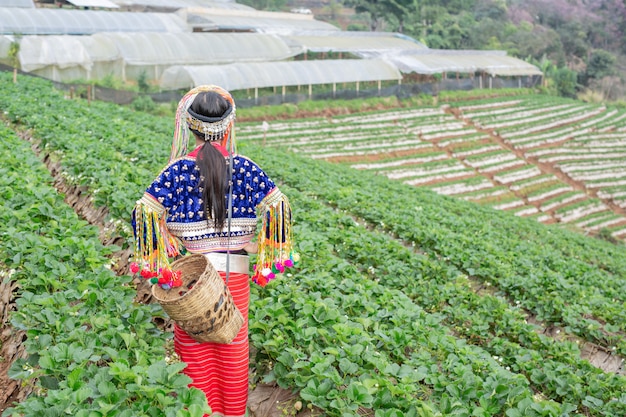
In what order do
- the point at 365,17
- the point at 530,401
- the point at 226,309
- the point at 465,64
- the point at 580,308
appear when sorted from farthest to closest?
the point at 365,17
the point at 465,64
the point at 580,308
the point at 530,401
the point at 226,309

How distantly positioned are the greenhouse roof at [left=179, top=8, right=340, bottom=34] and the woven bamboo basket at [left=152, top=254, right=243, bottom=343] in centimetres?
4025

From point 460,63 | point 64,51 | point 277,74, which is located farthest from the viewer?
point 460,63

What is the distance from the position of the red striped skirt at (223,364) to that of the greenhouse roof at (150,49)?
2793cm

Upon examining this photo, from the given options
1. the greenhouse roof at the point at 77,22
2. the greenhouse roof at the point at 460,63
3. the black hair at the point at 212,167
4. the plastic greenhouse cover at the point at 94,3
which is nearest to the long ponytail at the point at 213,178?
the black hair at the point at 212,167

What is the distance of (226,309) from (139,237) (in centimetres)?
73

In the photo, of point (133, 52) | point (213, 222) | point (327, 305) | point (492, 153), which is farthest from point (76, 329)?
point (133, 52)

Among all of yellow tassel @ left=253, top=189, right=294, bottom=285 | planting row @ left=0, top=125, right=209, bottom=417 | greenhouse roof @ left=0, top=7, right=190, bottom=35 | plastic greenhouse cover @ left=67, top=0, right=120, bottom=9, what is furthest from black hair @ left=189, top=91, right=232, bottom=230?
plastic greenhouse cover @ left=67, top=0, right=120, bottom=9

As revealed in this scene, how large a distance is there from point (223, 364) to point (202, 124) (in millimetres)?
1524

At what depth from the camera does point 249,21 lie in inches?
1833

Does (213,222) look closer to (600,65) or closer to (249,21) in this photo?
(249,21)

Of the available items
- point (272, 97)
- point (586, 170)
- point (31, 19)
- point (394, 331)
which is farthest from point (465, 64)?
point (394, 331)

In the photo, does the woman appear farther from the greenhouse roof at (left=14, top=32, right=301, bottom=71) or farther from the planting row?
the greenhouse roof at (left=14, top=32, right=301, bottom=71)

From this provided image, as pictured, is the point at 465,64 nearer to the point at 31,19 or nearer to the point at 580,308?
the point at 31,19

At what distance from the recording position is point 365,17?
74.2 metres
